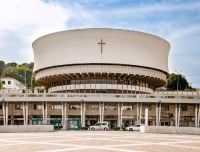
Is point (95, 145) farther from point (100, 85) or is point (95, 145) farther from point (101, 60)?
point (101, 60)

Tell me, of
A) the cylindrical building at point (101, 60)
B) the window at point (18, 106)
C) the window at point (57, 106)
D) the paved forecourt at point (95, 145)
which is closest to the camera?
the paved forecourt at point (95, 145)

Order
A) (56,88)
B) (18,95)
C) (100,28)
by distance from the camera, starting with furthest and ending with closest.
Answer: (56,88) → (100,28) → (18,95)

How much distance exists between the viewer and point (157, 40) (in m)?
80.4

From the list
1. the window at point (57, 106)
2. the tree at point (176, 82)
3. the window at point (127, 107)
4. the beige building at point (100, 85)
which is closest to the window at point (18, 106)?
the beige building at point (100, 85)

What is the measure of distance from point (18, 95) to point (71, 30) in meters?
17.9

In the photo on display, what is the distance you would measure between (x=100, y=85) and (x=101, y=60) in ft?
15.8

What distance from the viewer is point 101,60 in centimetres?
7588

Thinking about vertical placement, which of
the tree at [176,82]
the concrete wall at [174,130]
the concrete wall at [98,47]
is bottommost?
the concrete wall at [174,130]

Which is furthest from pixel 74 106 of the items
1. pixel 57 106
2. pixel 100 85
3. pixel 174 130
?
pixel 174 130

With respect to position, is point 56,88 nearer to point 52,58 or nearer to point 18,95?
point 52,58

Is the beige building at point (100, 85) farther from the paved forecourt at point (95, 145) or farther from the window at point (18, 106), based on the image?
the paved forecourt at point (95, 145)

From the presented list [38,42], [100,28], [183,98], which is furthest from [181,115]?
[38,42]

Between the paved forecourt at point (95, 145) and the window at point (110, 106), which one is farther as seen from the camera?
the window at point (110, 106)

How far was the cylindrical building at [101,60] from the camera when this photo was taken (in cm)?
7606
